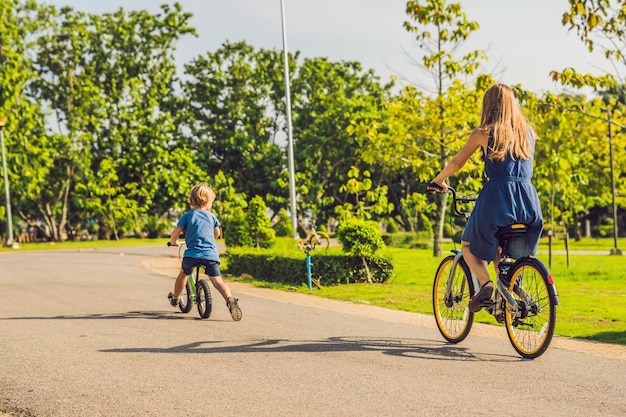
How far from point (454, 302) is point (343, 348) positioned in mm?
1051

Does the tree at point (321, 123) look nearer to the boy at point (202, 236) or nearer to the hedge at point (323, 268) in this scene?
the hedge at point (323, 268)

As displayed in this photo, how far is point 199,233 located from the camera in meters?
8.70

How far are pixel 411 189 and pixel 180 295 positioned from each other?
4371 centimetres

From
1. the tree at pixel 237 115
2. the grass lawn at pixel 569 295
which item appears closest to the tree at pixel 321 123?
the tree at pixel 237 115

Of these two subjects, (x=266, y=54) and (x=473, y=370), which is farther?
(x=266, y=54)

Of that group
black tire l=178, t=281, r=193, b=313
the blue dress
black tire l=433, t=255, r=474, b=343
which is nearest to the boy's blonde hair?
black tire l=178, t=281, r=193, b=313

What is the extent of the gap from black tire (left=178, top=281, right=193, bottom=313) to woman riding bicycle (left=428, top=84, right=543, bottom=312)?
433cm

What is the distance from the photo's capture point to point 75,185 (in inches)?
1799

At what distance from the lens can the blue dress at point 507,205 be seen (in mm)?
5953

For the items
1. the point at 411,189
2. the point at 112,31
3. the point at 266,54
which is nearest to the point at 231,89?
the point at 266,54

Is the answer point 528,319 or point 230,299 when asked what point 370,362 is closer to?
point 528,319

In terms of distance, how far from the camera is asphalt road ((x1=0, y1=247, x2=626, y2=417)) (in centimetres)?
477

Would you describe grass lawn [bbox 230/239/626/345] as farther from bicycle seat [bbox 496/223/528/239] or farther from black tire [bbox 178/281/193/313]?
A: black tire [bbox 178/281/193/313]

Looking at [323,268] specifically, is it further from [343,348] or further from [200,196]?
[343,348]
